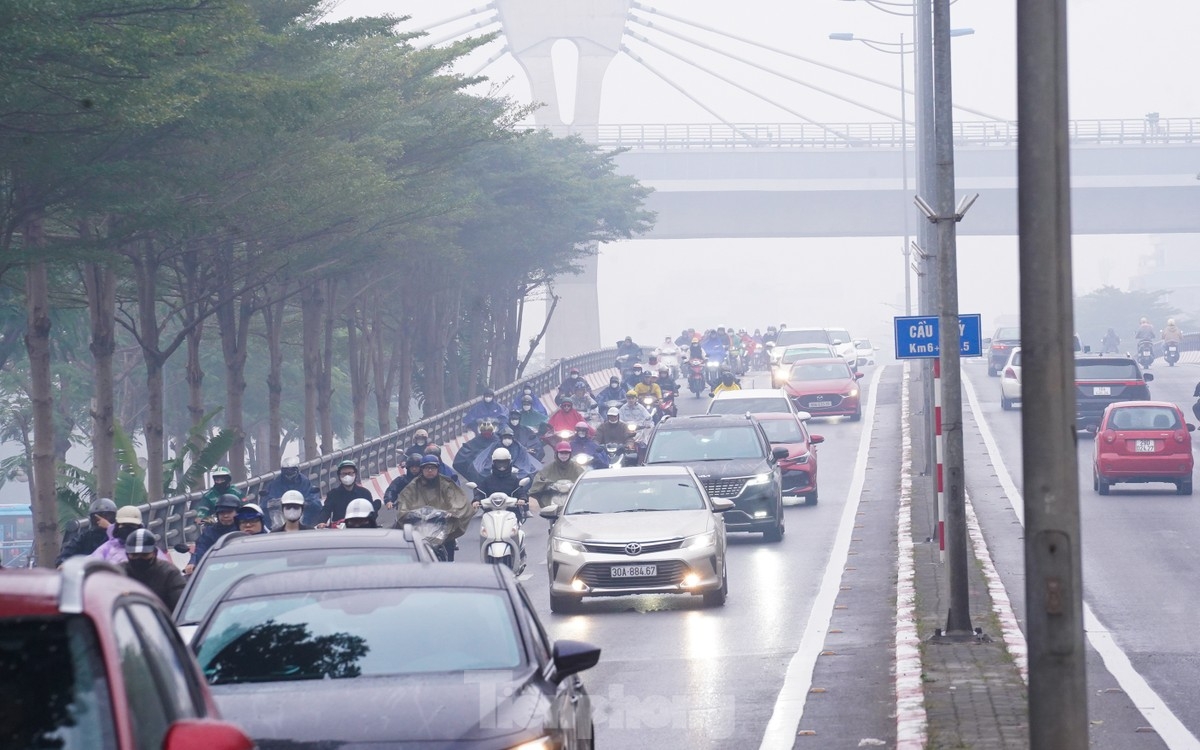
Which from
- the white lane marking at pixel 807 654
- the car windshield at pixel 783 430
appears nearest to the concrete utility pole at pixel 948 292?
the white lane marking at pixel 807 654

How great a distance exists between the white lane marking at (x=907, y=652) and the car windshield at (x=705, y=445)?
245 centimetres

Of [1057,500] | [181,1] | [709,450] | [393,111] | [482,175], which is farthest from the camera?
[482,175]

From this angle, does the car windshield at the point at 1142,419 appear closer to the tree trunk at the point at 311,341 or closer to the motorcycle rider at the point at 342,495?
the motorcycle rider at the point at 342,495

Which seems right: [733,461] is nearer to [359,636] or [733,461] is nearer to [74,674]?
[359,636]

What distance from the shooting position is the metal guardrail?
22828mm

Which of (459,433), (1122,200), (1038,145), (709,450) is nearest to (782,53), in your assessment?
(1122,200)

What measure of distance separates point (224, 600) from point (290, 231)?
80.2 ft

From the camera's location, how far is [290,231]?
3231 centimetres

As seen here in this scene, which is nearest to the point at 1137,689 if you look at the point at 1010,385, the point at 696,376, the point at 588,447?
the point at 588,447

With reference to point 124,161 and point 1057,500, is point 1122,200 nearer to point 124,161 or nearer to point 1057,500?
point 124,161

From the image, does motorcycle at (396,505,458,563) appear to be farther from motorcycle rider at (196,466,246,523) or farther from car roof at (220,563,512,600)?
car roof at (220,563,512,600)

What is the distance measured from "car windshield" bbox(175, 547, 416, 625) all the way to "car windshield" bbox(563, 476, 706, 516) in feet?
26.8

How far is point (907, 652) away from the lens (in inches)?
570

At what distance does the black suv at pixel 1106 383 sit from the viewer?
130ft
